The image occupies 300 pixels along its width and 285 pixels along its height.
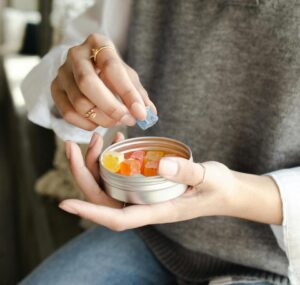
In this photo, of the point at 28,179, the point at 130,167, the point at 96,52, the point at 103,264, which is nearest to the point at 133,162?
the point at 130,167

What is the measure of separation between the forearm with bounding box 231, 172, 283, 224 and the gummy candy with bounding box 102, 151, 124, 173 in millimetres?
154

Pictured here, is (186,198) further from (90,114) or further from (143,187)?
(90,114)

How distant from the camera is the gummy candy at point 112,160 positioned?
526 mm

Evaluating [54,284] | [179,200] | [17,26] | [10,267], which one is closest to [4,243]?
[10,267]

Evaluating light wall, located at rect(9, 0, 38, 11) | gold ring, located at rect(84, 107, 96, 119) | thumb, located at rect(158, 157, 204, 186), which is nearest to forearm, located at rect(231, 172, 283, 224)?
thumb, located at rect(158, 157, 204, 186)

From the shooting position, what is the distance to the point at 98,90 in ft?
1.71

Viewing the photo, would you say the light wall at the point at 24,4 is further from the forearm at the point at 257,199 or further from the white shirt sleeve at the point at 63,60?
the forearm at the point at 257,199

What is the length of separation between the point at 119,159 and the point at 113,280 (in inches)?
11.6

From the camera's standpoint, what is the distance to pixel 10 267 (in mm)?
1251

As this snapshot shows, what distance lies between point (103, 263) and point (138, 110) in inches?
14.6

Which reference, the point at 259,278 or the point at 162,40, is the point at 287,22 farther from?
the point at 259,278

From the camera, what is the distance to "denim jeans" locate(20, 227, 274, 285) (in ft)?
2.39

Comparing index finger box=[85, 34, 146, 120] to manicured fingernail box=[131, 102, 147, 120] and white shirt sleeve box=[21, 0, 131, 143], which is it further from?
white shirt sleeve box=[21, 0, 131, 143]

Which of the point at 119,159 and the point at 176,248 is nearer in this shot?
the point at 119,159
